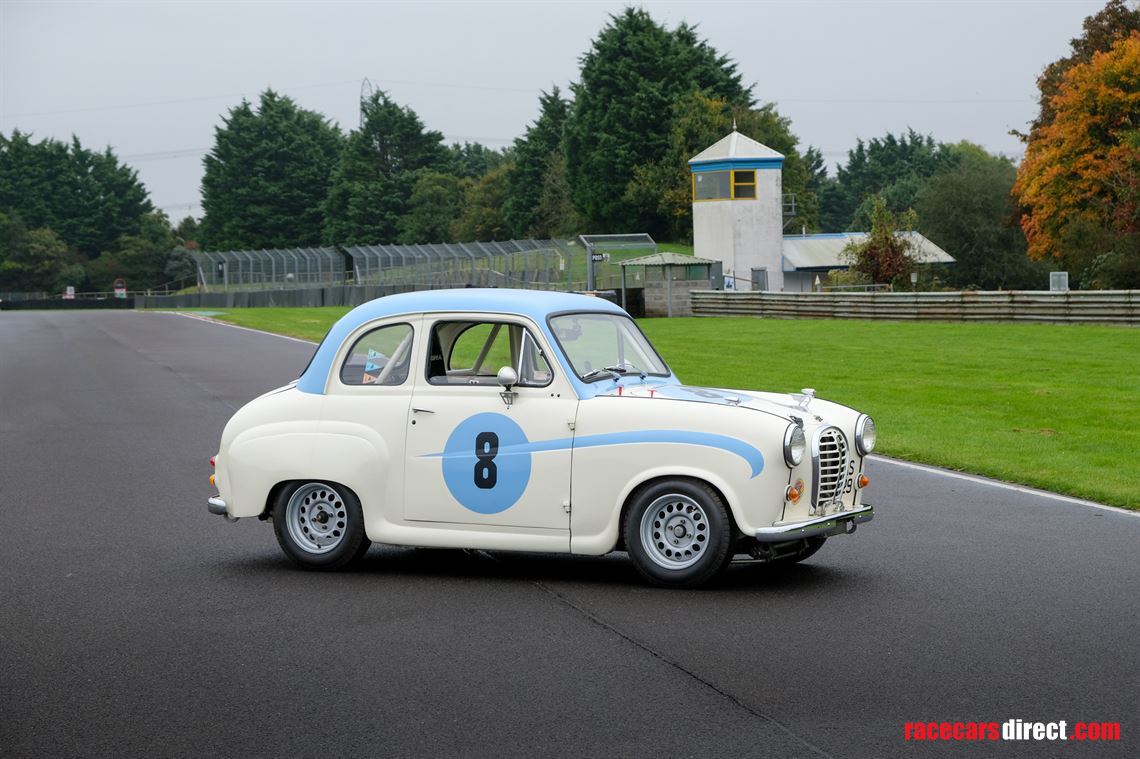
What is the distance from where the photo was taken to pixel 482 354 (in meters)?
9.42

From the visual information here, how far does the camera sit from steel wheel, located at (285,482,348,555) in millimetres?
9172

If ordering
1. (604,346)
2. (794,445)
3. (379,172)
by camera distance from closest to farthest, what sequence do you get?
(794,445)
(604,346)
(379,172)

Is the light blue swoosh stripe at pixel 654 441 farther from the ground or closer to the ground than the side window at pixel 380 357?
closer to the ground

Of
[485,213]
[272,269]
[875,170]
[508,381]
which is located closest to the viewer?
[508,381]

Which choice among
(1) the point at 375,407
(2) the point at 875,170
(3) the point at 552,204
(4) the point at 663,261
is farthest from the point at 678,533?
(2) the point at 875,170

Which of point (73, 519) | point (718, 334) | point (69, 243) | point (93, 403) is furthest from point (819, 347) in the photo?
point (69, 243)

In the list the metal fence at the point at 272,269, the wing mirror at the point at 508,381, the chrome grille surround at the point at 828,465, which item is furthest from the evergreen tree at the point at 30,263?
the chrome grille surround at the point at 828,465

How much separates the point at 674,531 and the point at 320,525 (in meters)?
2.36

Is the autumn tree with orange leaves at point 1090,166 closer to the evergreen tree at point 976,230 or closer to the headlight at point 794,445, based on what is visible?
the evergreen tree at point 976,230

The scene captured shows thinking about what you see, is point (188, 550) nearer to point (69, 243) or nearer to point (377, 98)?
point (377, 98)

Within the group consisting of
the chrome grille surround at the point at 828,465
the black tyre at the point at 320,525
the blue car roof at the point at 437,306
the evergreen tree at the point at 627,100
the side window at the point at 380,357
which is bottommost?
the black tyre at the point at 320,525

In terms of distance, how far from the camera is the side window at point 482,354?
8.85 meters

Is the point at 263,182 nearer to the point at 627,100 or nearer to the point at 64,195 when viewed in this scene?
the point at 64,195

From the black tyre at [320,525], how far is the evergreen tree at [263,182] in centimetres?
11545
